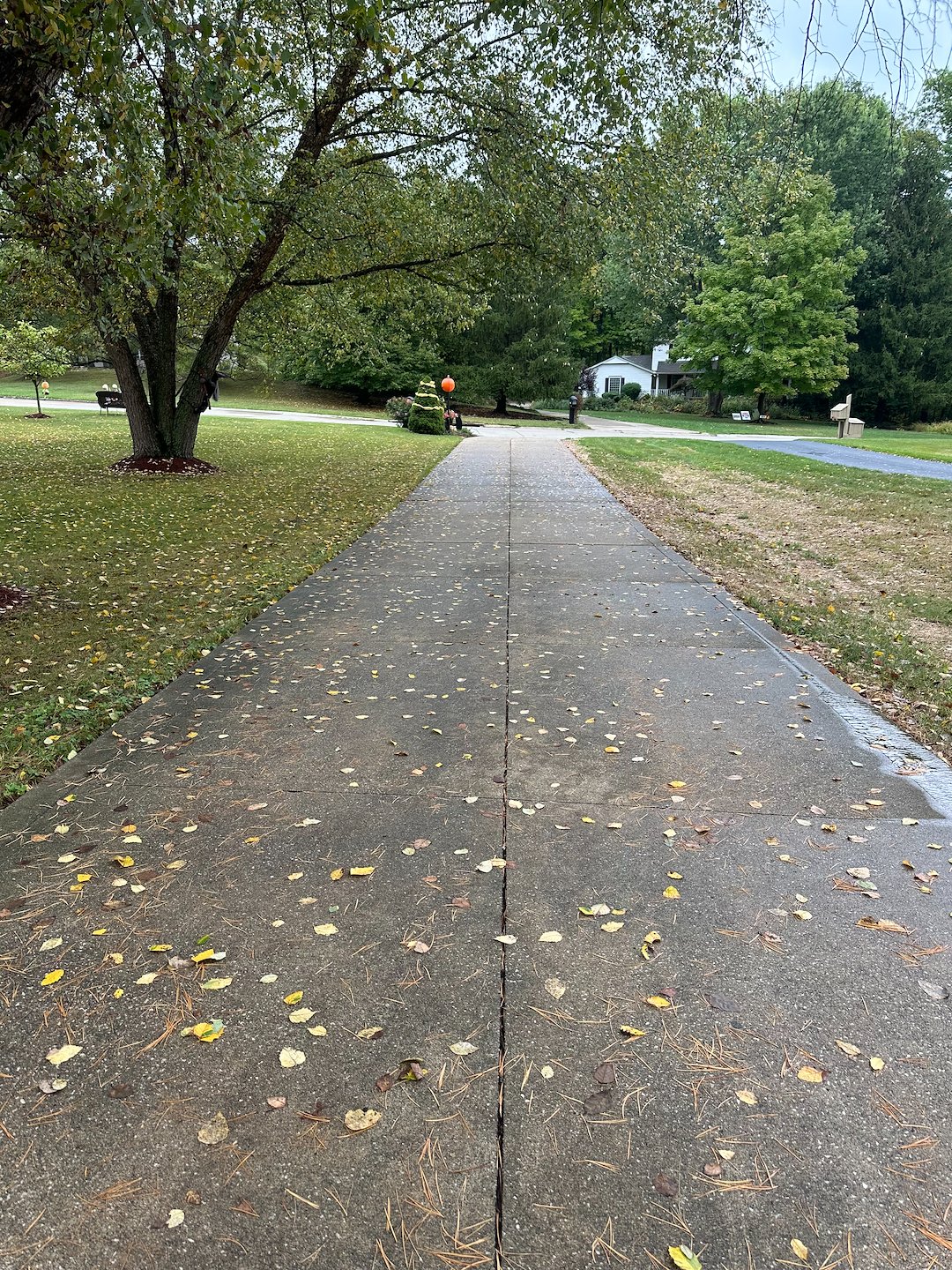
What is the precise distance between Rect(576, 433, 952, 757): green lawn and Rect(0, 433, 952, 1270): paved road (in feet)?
2.66

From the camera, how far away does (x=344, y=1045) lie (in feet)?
7.11

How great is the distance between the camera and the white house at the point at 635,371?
5403cm

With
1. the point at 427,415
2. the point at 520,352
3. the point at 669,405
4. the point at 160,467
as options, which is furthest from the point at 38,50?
the point at 669,405

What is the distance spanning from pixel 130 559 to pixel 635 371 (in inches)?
2016

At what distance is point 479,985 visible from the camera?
94.3 inches

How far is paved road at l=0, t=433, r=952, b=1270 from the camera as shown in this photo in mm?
1741

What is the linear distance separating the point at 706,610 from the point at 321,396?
4158 centimetres

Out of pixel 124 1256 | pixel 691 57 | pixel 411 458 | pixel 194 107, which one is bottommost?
pixel 124 1256

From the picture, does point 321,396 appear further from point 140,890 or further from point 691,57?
point 140,890

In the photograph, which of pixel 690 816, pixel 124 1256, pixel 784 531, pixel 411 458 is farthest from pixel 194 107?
pixel 411 458

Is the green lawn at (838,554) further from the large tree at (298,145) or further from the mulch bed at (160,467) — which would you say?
the mulch bed at (160,467)

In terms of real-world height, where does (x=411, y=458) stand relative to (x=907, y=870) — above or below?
above

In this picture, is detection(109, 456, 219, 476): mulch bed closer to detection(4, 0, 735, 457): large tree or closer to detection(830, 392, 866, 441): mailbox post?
detection(4, 0, 735, 457): large tree

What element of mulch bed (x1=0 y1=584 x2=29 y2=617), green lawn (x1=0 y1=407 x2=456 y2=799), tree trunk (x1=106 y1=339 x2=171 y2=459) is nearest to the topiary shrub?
green lawn (x1=0 y1=407 x2=456 y2=799)
